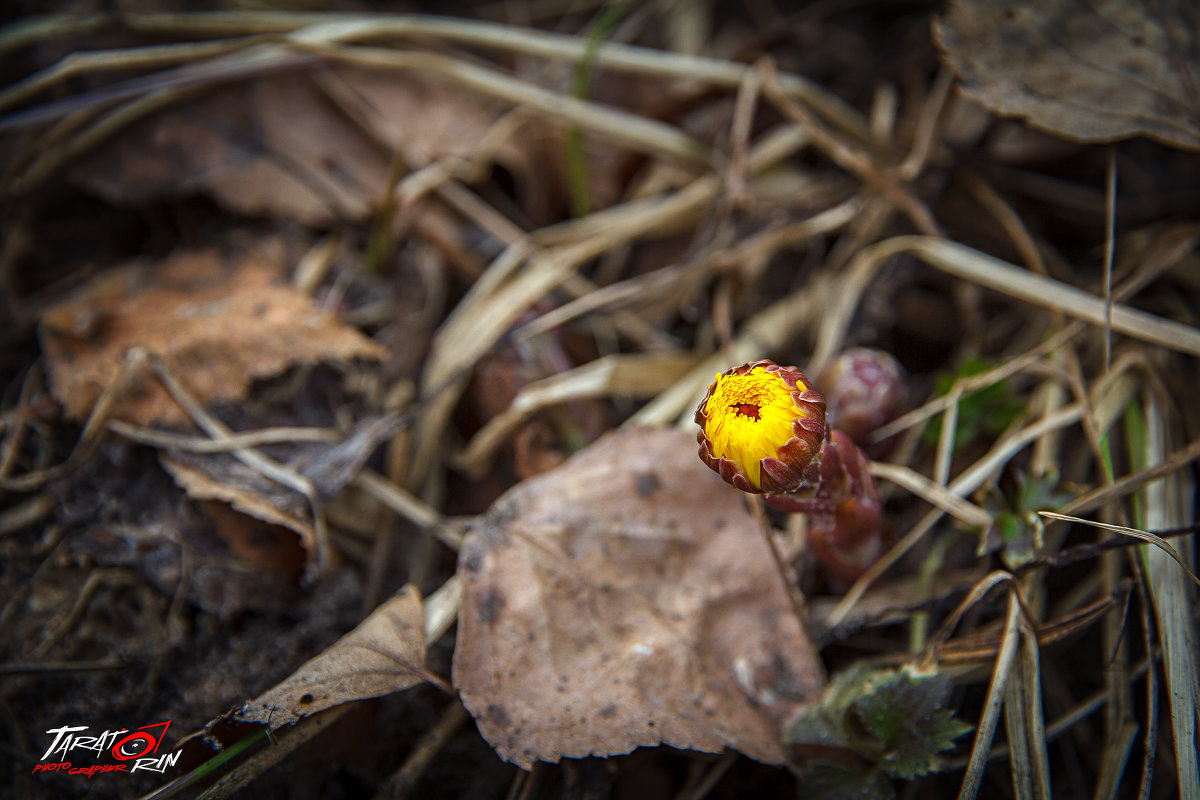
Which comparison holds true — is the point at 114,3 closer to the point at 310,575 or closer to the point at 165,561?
the point at 165,561

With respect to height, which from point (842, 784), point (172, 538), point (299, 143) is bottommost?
point (842, 784)

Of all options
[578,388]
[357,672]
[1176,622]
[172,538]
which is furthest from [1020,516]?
[172,538]

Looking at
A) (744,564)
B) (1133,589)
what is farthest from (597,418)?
(1133,589)

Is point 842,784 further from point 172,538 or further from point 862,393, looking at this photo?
point 172,538

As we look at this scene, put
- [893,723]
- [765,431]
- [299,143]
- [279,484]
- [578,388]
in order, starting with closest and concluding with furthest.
Answer: [765,431], [893,723], [279,484], [578,388], [299,143]

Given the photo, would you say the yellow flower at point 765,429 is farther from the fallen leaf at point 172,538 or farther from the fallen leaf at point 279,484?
the fallen leaf at point 172,538

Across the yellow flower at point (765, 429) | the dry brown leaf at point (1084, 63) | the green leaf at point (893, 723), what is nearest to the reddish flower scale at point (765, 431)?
the yellow flower at point (765, 429)
